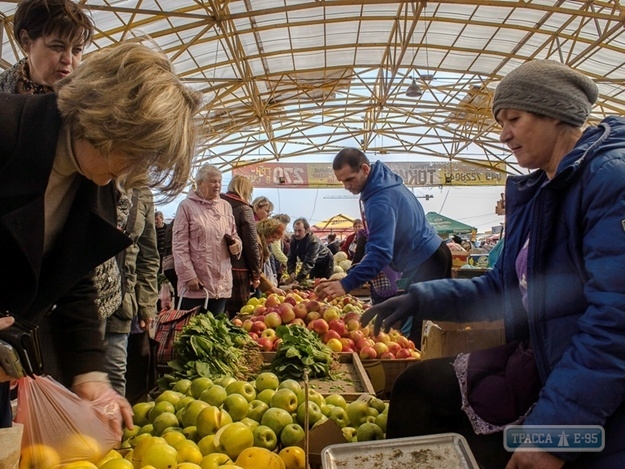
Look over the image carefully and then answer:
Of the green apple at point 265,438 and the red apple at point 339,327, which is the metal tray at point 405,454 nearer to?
the green apple at point 265,438

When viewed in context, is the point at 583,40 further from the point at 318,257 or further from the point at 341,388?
the point at 341,388

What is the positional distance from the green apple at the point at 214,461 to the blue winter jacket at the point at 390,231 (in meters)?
1.68

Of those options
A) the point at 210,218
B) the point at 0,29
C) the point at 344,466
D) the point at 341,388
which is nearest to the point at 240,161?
the point at 0,29

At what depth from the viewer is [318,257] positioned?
834 cm

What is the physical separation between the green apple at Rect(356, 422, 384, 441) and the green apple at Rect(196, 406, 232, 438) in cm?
47

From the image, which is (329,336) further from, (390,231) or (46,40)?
(46,40)

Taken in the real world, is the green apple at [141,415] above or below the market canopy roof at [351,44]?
below

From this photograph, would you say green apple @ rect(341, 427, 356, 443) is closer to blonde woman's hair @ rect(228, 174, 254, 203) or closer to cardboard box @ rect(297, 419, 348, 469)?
cardboard box @ rect(297, 419, 348, 469)

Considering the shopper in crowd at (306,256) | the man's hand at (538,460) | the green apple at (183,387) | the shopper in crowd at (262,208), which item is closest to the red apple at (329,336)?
the green apple at (183,387)

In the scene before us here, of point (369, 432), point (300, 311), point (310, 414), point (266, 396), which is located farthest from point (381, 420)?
point (300, 311)

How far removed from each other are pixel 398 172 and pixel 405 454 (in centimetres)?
2138

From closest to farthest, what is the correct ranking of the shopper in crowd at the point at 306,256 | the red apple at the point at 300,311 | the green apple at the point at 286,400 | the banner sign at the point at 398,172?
the green apple at the point at 286,400 < the red apple at the point at 300,311 < the shopper in crowd at the point at 306,256 < the banner sign at the point at 398,172

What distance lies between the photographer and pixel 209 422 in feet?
5.61

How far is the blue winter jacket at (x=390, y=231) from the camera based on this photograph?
309 centimetres
